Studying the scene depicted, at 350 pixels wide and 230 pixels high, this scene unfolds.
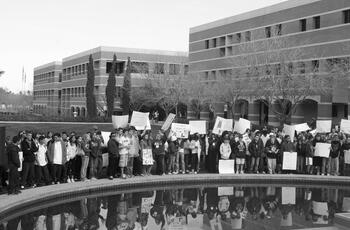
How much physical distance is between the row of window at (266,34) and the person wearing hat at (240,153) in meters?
25.5

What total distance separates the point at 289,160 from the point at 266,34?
28919mm

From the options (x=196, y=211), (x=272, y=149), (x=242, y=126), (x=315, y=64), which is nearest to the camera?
(x=196, y=211)

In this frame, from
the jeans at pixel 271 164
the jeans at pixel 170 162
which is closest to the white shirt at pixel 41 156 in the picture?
the jeans at pixel 170 162

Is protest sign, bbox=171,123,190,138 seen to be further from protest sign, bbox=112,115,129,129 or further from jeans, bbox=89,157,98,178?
jeans, bbox=89,157,98,178

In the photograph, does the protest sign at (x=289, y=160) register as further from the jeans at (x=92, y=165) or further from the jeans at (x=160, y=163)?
the jeans at (x=92, y=165)

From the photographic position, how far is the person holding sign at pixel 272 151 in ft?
65.1

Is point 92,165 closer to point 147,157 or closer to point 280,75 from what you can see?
point 147,157

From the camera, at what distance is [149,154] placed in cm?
1802

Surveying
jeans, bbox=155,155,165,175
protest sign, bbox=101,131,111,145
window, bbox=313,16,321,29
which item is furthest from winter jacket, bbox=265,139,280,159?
window, bbox=313,16,321,29

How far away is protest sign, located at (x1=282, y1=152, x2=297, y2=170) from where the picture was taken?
787 inches

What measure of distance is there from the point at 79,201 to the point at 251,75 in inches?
1093

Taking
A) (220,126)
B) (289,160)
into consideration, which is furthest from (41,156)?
(289,160)

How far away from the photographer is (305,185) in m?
18.8

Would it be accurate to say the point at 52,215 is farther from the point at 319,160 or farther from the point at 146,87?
the point at 146,87
